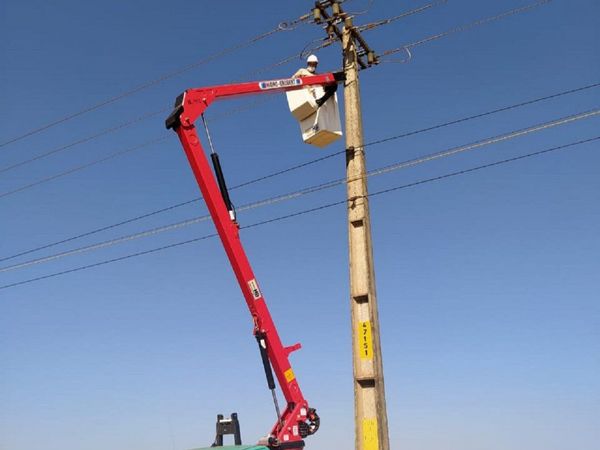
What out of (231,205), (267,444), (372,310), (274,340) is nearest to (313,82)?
(231,205)

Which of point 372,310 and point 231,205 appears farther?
point 372,310

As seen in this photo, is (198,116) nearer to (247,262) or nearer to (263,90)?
(263,90)

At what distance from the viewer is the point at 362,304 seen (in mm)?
9445

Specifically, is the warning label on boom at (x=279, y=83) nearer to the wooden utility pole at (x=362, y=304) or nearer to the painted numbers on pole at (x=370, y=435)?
the wooden utility pole at (x=362, y=304)

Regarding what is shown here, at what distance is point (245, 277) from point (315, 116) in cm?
353

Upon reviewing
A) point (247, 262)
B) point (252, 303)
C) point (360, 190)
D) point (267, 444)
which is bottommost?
point (267, 444)

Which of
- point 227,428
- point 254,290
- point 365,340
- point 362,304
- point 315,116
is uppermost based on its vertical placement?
point 315,116

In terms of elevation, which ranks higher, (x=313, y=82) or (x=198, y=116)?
(x=313, y=82)

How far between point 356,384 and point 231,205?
10.3 ft

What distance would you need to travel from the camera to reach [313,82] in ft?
35.1

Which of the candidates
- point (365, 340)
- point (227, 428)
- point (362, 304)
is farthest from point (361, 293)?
point (227, 428)

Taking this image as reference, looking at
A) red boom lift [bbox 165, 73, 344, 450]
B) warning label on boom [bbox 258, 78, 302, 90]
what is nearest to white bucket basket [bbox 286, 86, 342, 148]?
warning label on boom [bbox 258, 78, 302, 90]

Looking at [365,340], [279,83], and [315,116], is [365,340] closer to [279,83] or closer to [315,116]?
[315,116]

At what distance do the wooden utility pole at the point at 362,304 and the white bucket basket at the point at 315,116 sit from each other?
0.74 ft
